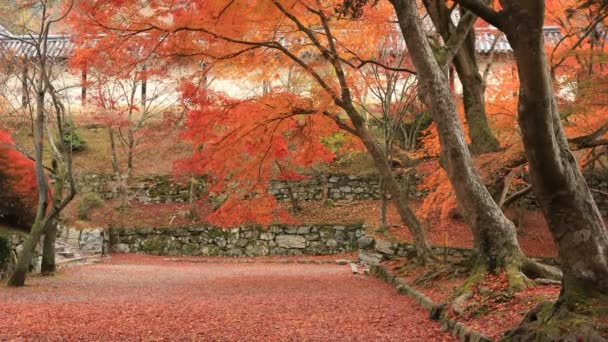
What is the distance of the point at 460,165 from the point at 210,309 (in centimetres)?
427

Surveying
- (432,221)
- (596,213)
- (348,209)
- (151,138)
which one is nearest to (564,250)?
(596,213)

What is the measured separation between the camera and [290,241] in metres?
21.7

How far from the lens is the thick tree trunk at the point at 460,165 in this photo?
7.73m

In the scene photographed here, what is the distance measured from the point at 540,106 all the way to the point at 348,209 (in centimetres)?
1927

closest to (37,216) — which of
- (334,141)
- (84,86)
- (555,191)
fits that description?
(555,191)

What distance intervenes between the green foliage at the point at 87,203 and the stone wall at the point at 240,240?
1.41 meters

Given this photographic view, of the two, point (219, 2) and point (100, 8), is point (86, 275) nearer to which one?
point (100, 8)

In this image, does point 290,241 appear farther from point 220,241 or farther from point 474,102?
point 474,102

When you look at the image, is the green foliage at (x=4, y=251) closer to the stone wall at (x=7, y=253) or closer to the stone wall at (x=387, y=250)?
the stone wall at (x=7, y=253)

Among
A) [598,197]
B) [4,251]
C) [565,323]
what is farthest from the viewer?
[598,197]

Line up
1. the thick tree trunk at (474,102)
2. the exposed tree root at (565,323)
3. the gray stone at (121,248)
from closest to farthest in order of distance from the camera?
the exposed tree root at (565,323) < the thick tree trunk at (474,102) < the gray stone at (121,248)

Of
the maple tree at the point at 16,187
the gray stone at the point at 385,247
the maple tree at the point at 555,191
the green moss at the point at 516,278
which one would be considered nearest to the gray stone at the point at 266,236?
the gray stone at the point at 385,247

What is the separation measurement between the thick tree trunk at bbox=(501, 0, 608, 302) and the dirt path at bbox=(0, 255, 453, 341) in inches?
80.8

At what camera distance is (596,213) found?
464cm
